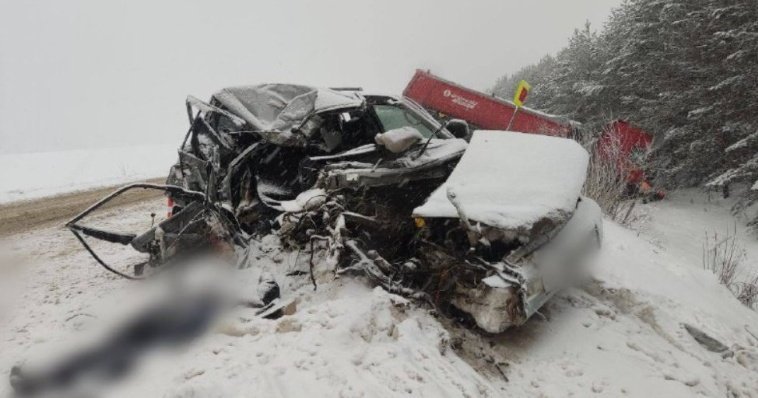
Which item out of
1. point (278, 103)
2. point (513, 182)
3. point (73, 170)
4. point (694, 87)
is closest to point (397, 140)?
point (513, 182)

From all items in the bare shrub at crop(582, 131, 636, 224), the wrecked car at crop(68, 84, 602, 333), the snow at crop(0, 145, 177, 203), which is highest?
the wrecked car at crop(68, 84, 602, 333)

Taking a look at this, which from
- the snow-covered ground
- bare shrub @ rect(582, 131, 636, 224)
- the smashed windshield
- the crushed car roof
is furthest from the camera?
bare shrub @ rect(582, 131, 636, 224)

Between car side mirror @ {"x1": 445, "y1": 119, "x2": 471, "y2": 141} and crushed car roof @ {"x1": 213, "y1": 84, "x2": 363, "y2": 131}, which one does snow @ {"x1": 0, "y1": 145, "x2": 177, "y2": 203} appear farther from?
car side mirror @ {"x1": 445, "y1": 119, "x2": 471, "y2": 141}

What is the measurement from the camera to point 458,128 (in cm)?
446

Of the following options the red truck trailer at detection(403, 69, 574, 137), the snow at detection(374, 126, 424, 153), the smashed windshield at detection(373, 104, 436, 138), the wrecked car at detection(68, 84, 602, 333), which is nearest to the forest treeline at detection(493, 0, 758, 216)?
the red truck trailer at detection(403, 69, 574, 137)

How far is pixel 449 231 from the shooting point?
8.99 ft

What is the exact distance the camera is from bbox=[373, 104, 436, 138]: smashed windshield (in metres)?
4.53

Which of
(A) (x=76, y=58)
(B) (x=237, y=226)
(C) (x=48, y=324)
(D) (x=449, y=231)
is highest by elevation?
(D) (x=449, y=231)

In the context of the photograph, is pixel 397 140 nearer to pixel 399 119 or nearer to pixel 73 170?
pixel 399 119

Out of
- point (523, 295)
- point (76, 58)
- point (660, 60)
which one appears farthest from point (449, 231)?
point (76, 58)

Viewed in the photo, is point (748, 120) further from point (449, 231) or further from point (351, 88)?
point (449, 231)

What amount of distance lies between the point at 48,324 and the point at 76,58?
12764 centimetres

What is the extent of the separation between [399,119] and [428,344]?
2738 mm

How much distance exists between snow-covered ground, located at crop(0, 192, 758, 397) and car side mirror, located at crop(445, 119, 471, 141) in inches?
70.8
